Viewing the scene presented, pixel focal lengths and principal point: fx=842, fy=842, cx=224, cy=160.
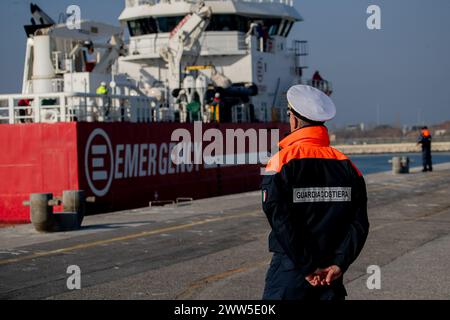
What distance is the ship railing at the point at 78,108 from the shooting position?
67.4ft

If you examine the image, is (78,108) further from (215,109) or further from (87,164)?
(215,109)

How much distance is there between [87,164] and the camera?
20.0 metres

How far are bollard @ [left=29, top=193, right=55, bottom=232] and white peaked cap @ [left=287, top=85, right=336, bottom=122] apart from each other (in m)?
10.3

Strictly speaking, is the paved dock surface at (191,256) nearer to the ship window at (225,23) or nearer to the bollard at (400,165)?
the bollard at (400,165)

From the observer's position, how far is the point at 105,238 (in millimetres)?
13859

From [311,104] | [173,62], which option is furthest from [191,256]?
[173,62]

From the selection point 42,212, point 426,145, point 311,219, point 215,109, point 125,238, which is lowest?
point 125,238

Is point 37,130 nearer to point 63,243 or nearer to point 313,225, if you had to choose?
point 63,243

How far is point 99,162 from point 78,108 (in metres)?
1.46
